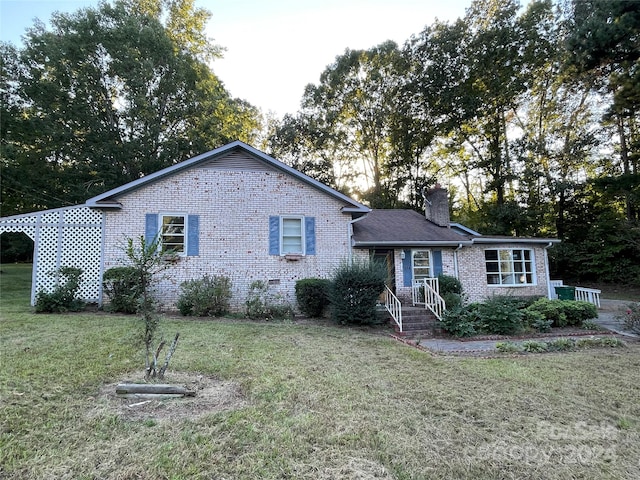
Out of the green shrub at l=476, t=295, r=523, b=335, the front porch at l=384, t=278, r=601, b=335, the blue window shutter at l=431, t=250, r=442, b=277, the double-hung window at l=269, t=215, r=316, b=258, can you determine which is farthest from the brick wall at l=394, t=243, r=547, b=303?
the green shrub at l=476, t=295, r=523, b=335

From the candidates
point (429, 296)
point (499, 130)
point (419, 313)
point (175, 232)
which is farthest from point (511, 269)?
point (499, 130)

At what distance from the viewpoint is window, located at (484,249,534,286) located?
14156 millimetres

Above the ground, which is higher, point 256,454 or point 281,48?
point 281,48

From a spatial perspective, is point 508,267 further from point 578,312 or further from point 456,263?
point 578,312

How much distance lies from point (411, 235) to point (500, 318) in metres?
5.21

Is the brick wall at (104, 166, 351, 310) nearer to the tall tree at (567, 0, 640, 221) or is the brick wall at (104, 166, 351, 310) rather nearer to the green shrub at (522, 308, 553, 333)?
the green shrub at (522, 308, 553, 333)

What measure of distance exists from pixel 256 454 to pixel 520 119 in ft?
99.3

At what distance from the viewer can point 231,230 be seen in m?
11.8

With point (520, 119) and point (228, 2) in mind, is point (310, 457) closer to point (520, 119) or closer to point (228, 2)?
point (228, 2)

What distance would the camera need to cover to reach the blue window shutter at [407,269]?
1306cm

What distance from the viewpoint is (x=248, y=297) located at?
11.4 metres

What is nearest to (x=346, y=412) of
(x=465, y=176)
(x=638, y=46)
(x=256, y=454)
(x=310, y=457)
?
(x=310, y=457)

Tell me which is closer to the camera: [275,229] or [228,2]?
[228,2]

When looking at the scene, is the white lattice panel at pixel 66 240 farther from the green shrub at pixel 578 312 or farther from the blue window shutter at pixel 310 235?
the green shrub at pixel 578 312
